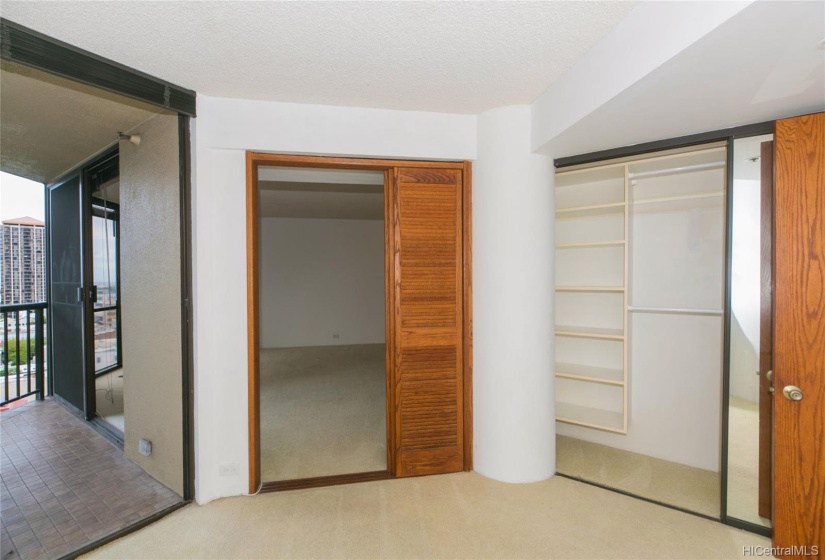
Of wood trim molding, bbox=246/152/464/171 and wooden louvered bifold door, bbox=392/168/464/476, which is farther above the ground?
wood trim molding, bbox=246/152/464/171

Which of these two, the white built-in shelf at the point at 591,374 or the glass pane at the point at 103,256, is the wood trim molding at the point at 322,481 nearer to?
the white built-in shelf at the point at 591,374

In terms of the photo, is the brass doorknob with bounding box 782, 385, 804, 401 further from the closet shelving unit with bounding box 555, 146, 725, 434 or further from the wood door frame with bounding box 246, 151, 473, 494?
the wood door frame with bounding box 246, 151, 473, 494

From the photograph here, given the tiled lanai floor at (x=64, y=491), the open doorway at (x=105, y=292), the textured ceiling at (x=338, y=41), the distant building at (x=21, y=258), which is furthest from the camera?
the open doorway at (x=105, y=292)

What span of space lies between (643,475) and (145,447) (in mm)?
3446

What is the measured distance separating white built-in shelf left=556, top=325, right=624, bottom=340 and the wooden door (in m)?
1.00

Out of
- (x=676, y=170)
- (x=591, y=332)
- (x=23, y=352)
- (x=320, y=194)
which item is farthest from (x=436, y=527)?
(x=320, y=194)

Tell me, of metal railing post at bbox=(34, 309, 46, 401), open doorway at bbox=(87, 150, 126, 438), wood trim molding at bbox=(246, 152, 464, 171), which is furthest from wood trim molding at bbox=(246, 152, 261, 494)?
metal railing post at bbox=(34, 309, 46, 401)

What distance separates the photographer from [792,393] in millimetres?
1877

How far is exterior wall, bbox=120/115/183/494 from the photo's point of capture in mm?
2506

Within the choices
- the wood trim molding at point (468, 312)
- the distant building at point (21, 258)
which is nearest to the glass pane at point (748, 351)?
the wood trim molding at point (468, 312)

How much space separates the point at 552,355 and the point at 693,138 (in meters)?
1.54

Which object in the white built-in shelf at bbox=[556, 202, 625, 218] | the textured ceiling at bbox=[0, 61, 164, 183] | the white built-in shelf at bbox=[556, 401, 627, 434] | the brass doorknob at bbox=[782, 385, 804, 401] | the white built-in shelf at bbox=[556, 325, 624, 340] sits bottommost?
the white built-in shelf at bbox=[556, 401, 627, 434]

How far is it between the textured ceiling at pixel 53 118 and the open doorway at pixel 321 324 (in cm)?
95

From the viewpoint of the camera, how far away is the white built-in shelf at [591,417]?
2.86 metres
